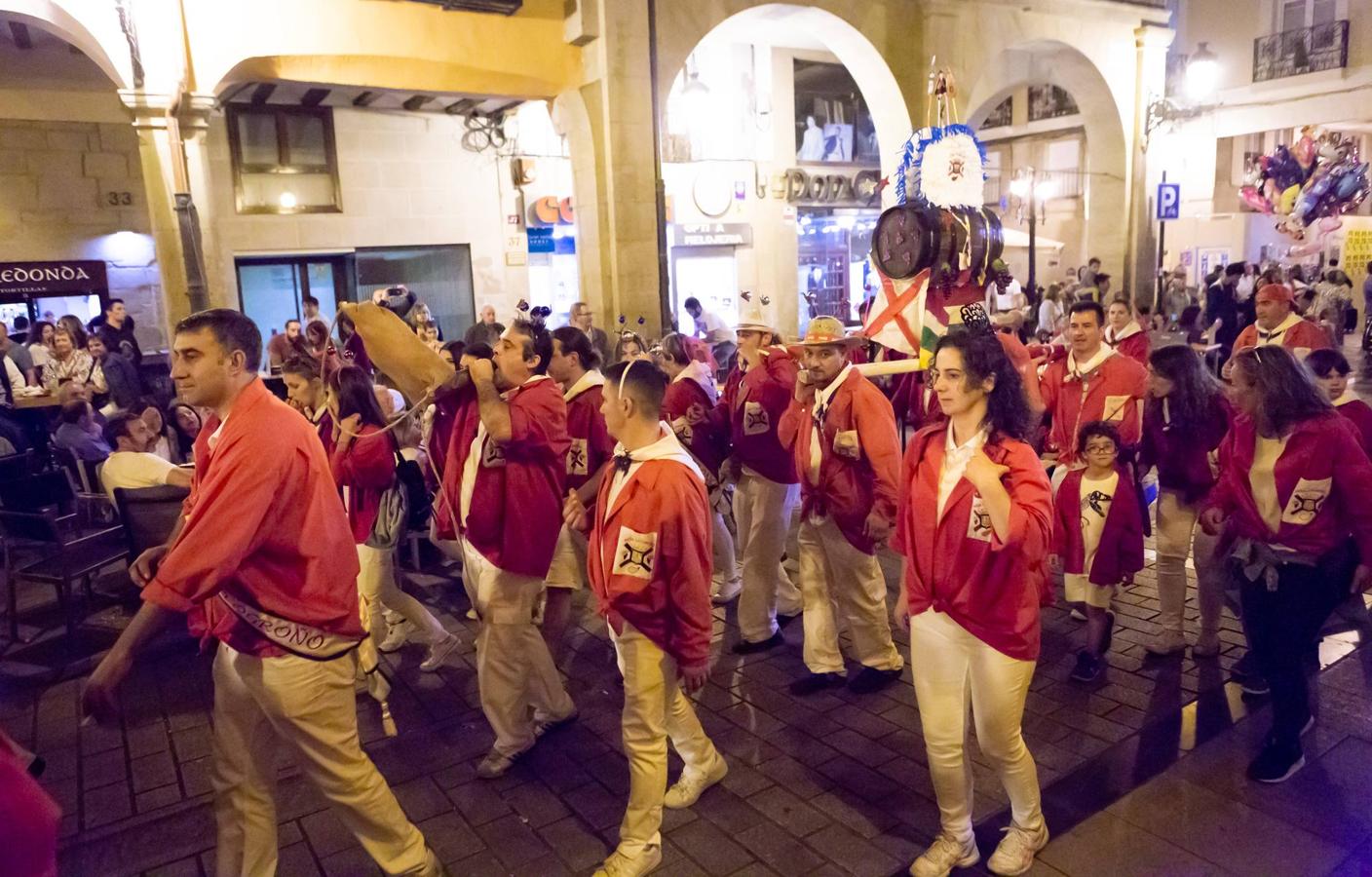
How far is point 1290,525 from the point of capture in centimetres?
400

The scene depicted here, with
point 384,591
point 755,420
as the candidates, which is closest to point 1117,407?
point 755,420

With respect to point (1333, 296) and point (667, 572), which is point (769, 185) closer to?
point (1333, 296)

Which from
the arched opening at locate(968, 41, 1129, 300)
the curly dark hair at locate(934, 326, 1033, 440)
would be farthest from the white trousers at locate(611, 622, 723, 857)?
the arched opening at locate(968, 41, 1129, 300)

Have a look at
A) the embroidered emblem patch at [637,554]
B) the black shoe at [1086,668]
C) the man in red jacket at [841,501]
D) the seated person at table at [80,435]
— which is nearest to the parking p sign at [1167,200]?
the man in red jacket at [841,501]

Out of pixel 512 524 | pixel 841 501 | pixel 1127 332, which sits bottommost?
pixel 841 501

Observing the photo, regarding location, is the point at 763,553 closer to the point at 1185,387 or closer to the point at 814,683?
the point at 814,683

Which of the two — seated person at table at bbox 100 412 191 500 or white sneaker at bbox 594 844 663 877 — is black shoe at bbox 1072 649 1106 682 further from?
seated person at table at bbox 100 412 191 500

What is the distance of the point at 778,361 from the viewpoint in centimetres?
607

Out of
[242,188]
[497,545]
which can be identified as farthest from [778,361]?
[242,188]

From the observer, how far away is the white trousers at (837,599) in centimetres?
512

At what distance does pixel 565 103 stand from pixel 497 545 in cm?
895

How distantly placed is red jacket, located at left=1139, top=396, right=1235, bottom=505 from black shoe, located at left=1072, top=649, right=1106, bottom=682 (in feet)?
3.64

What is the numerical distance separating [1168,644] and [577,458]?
12.1 ft

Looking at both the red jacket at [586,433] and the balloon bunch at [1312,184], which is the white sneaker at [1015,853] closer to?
the red jacket at [586,433]
